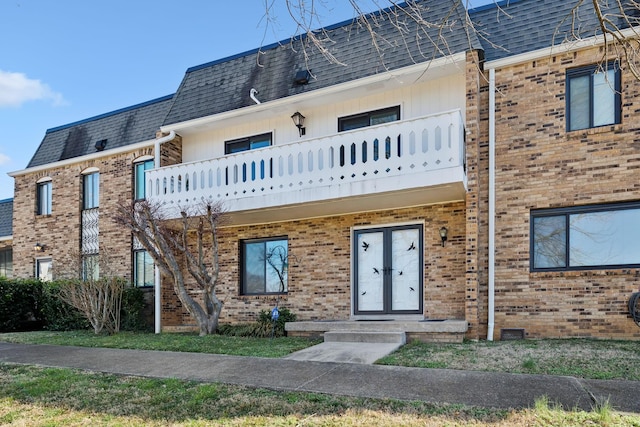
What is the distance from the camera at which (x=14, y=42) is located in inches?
292

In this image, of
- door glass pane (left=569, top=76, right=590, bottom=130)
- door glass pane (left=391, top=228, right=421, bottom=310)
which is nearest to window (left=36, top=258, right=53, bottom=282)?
door glass pane (left=391, top=228, right=421, bottom=310)

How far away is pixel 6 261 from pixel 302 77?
16.3 m

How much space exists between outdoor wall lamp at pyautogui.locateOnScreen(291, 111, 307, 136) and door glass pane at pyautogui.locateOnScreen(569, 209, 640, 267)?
621 cm

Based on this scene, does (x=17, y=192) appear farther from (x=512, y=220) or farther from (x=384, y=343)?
(x=512, y=220)

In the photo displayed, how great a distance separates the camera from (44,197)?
643 inches

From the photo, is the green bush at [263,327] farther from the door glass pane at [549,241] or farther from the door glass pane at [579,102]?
the door glass pane at [579,102]

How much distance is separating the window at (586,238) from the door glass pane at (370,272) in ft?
10.3

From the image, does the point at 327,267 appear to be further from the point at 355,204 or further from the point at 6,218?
the point at 6,218

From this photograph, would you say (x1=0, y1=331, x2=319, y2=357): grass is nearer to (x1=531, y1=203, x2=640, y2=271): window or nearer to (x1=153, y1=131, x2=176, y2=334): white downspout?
(x1=153, y1=131, x2=176, y2=334): white downspout

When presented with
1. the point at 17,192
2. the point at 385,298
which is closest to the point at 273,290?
the point at 385,298

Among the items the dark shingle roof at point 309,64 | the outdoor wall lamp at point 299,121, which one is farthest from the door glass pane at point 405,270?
the dark shingle roof at point 309,64

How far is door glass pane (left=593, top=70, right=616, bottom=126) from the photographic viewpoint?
8.52 m

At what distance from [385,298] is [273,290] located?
2996mm

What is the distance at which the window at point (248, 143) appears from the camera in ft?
39.6
